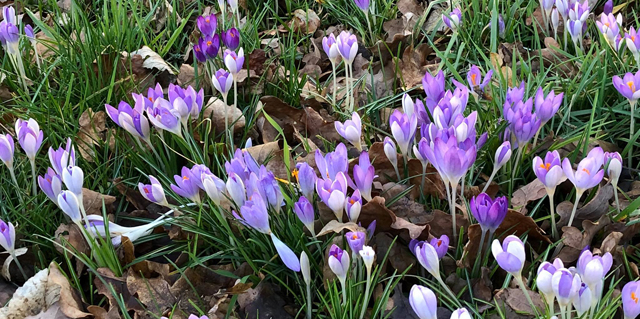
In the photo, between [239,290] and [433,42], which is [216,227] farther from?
[433,42]

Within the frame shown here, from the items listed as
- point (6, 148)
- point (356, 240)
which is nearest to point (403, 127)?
point (356, 240)

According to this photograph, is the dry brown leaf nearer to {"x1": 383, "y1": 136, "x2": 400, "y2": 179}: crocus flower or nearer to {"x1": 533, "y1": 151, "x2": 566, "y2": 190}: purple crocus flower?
{"x1": 533, "y1": 151, "x2": 566, "y2": 190}: purple crocus flower

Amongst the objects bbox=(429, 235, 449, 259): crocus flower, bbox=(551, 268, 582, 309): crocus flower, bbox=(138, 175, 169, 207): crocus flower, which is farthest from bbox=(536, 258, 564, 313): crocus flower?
bbox=(138, 175, 169, 207): crocus flower

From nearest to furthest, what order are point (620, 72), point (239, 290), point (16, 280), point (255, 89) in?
point (239, 290)
point (16, 280)
point (620, 72)
point (255, 89)

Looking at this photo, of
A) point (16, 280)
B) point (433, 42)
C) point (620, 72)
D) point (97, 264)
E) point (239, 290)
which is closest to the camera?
point (239, 290)

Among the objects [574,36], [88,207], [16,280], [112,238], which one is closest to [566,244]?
[574,36]

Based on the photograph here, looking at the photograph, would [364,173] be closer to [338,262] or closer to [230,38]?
[338,262]
